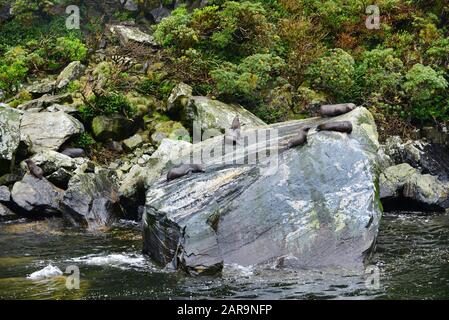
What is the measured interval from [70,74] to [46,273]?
13618 millimetres

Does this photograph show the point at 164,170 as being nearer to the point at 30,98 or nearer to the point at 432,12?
the point at 30,98

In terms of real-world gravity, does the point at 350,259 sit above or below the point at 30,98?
below

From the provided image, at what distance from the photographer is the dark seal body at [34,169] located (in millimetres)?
16578

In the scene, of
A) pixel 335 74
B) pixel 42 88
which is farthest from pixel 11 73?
pixel 335 74

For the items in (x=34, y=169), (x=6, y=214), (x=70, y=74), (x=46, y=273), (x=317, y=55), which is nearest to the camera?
(x=46, y=273)

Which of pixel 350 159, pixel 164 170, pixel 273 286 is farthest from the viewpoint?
pixel 164 170

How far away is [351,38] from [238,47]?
5296mm

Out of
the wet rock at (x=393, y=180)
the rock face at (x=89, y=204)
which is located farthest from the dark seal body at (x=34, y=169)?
the wet rock at (x=393, y=180)

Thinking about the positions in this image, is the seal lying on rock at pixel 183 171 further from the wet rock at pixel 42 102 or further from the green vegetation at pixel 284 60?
the wet rock at pixel 42 102

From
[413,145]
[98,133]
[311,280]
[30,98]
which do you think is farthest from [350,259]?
[30,98]

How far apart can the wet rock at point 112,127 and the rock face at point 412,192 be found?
365 inches

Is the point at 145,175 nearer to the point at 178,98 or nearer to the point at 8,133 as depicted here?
the point at 8,133

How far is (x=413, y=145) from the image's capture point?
19.6 metres

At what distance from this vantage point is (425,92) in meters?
21.3
